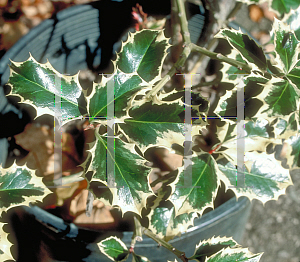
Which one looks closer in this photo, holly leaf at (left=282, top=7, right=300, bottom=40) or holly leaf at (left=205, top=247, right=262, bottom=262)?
holly leaf at (left=205, top=247, right=262, bottom=262)

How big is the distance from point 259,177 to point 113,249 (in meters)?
0.34

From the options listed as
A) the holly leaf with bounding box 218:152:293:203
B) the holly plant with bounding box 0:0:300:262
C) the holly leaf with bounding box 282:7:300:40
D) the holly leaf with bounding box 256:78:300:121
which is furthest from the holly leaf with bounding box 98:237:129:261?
the holly leaf with bounding box 282:7:300:40

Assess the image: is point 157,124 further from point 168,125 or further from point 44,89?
point 44,89

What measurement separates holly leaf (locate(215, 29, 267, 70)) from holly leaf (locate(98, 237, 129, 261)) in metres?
0.46

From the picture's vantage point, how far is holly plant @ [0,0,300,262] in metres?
0.51

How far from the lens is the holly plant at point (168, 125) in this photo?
20.1 inches

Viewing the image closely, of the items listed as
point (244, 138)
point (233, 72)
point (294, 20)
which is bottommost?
point (244, 138)

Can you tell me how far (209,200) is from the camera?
1.84ft

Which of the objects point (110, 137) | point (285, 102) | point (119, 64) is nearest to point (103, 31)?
point (119, 64)

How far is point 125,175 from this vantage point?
1.66ft

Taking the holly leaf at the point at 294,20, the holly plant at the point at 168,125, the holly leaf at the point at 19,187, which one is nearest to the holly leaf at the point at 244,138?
the holly plant at the point at 168,125

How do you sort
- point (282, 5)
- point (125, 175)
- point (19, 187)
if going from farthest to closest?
point (282, 5) → point (19, 187) → point (125, 175)

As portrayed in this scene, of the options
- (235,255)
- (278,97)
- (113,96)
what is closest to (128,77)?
(113,96)

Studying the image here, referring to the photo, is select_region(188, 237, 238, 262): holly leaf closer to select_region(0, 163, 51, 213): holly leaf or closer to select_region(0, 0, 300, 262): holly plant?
select_region(0, 0, 300, 262): holly plant
